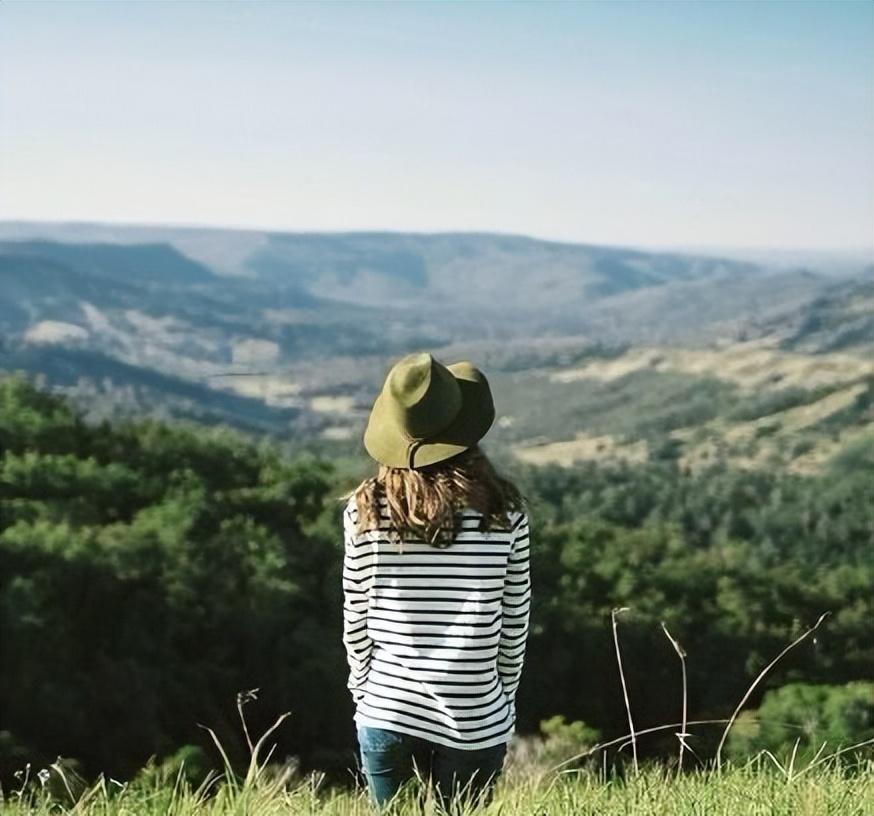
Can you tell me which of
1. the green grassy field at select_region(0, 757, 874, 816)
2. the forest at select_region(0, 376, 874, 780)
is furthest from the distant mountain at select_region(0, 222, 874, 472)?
the green grassy field at select_region(0, 757, 874, 816)

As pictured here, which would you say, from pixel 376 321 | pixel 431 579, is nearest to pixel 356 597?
pixel 431 579

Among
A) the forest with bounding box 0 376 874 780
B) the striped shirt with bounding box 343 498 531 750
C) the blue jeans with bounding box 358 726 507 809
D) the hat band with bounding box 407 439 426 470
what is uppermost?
the hat band with bounding box 407 439 426 470

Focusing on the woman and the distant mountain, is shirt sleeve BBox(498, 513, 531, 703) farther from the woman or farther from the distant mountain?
the distant mountain

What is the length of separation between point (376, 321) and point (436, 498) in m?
73.7

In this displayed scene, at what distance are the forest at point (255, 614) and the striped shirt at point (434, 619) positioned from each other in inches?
278

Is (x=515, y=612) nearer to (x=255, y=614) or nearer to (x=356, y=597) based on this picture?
(x=356, y=597)

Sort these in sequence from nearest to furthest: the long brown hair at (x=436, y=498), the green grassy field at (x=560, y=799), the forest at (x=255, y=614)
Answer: the green grassy field at (x=560, y=799) < the long brown hair at (x=436, y=498) < the forest at (x=255, y=614)

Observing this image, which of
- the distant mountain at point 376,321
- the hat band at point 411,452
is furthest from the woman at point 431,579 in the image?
the distant mountain at point 376,321

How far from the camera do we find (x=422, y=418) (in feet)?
5.19

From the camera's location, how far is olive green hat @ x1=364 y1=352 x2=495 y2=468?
159 cm

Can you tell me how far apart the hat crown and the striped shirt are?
118mm

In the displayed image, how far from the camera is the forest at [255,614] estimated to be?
1175 cm

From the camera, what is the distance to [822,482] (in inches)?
1404

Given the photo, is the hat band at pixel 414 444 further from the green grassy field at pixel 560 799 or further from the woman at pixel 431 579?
the green grassy field at pixel 560 799
